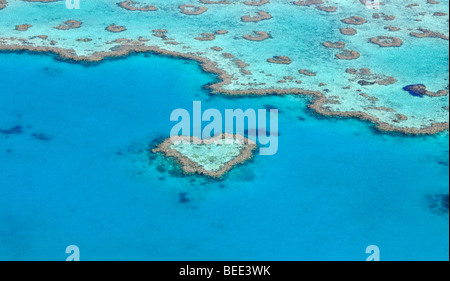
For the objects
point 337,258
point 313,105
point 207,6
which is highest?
point 207,6

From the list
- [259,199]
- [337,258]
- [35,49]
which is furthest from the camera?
[35,49]

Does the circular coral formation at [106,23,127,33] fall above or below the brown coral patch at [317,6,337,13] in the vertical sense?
below

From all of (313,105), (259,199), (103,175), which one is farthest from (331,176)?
(103,175)

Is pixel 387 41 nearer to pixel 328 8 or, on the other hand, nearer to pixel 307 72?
pixel 328 8

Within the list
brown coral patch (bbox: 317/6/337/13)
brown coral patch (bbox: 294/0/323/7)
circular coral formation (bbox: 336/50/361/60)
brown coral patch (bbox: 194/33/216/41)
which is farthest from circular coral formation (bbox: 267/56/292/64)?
brown coral patch (bbox: 294/0/323/7)

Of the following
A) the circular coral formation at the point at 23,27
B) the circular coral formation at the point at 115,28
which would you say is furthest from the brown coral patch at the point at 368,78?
the circular coral formation at the point at 23,27

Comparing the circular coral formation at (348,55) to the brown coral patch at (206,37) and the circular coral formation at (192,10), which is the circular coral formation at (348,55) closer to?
the brown coral patch at (206,37)

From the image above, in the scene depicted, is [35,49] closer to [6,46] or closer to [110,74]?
[6,46]

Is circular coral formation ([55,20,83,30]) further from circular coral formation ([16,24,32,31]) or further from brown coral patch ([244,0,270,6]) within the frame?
brown coral patch ([244,0,270,6])
